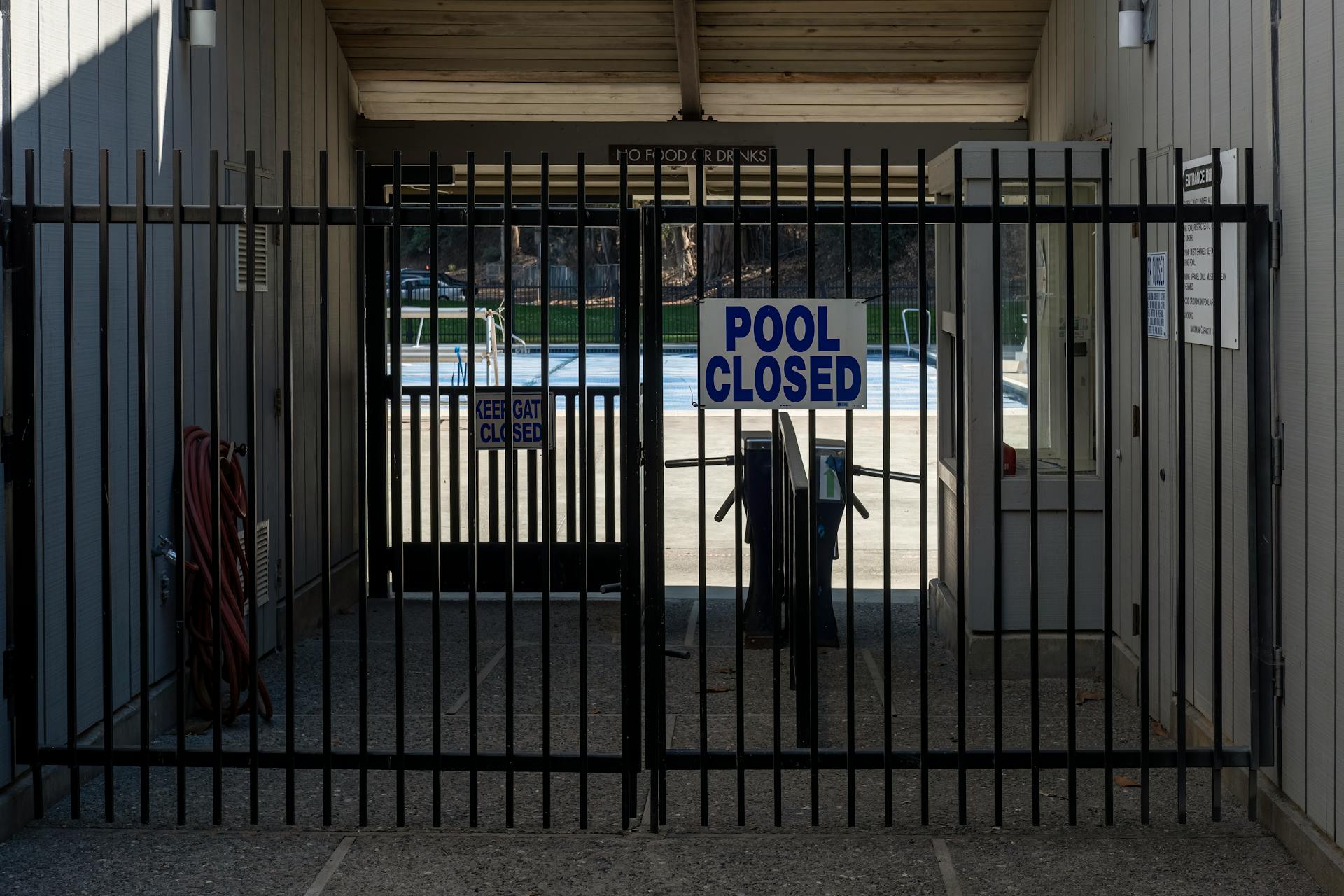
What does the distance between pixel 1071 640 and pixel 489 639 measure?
12.4 ft

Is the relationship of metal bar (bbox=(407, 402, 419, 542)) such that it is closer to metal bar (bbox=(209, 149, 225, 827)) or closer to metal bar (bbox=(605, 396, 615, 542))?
metal bar (bbox=(605, 396, 615, 542))

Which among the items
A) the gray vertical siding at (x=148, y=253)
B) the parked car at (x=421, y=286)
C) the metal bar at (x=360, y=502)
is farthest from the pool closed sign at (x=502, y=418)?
the parked car at (x=421, y=286)

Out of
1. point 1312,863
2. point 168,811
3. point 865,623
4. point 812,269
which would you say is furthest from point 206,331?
point 1312,863

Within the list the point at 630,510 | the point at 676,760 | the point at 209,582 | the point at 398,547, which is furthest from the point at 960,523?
the point at 209,582

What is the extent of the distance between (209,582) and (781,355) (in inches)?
100.0

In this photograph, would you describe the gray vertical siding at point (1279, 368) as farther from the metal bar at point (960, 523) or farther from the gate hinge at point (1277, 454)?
the metal bar at point (960, 523)

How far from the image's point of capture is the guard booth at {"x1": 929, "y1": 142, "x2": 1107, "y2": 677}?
20.9ft

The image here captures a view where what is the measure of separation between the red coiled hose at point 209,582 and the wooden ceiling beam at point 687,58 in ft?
11.3

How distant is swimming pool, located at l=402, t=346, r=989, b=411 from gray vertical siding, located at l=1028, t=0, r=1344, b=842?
54.6 ft

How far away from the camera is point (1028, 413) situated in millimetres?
6352

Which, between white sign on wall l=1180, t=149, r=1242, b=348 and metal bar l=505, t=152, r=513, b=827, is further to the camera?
white sign on wall l=1180, t=149, r=1242, b=348

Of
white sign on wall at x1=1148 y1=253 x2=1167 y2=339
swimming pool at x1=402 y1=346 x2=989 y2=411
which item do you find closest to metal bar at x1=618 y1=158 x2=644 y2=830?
white sign on wall at x1=1148 y1=253 x2=1167 y2=339

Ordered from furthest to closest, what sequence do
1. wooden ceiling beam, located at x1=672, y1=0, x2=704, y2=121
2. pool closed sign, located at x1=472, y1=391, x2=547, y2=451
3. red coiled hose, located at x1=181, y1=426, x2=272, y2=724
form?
1. wooden ceiling beam, located at x1=672, y1=0, x2=704, y2=121
2. pool closed sign, located at x1=472, y1=391, x2=547, y2=451
3. red coiled hose, located at x1=181, y1=426, x2=272, y2=724

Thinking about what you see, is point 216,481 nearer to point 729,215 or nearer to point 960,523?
point 729,215
